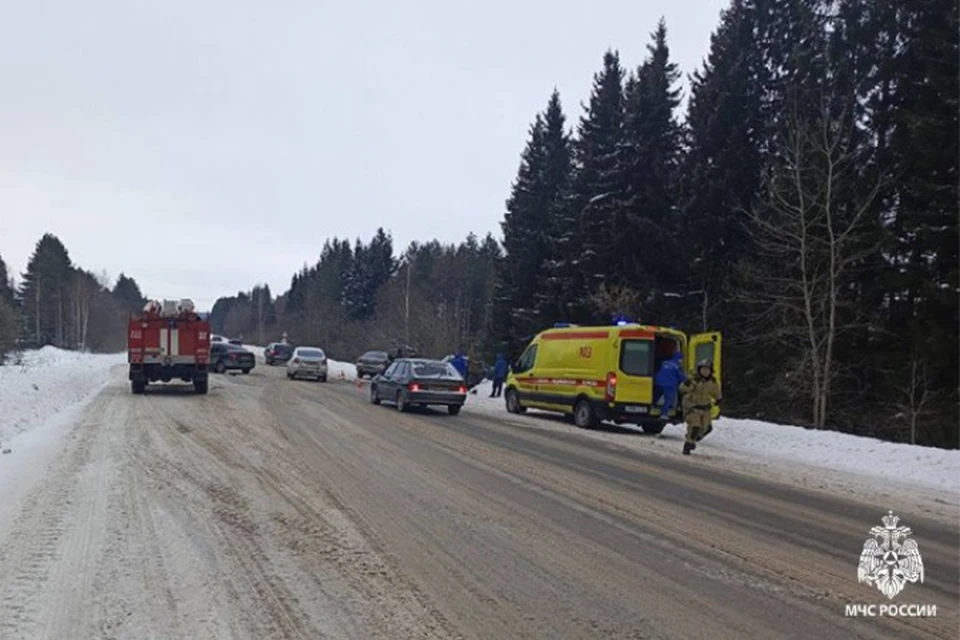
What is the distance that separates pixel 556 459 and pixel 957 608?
757 centimetres

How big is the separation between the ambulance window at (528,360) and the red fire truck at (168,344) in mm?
10192

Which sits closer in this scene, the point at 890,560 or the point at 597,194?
the point at 890,560

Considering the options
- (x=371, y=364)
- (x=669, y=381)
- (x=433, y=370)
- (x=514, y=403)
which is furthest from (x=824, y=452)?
(x=371, y=364)

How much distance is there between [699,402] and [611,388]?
12.2 feet

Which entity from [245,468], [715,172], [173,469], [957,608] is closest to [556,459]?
[245,468]

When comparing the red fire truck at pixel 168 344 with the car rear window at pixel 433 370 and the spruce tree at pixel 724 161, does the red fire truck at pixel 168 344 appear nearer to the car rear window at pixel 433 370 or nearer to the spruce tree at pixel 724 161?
the car rear window at pixel 433 370

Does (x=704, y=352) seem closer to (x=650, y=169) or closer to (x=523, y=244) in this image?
(x=650, y=169)

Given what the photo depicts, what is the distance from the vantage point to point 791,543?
766 centimetres

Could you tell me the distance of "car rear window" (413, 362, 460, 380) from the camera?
861 inches

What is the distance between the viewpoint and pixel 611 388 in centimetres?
1884

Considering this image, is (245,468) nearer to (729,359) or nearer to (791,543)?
(791,543)

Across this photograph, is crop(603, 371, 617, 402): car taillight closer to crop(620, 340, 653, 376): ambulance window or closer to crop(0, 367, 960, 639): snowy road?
crop(620, 340, 653, 376): ambulance window

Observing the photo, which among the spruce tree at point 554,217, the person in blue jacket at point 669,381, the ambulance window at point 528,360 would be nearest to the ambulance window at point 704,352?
the person in blue jacket at point 669,381

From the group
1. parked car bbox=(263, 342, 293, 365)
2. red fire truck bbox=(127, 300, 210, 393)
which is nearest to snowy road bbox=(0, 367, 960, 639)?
red fire truck bbox=(127, 300, 210, 393)
